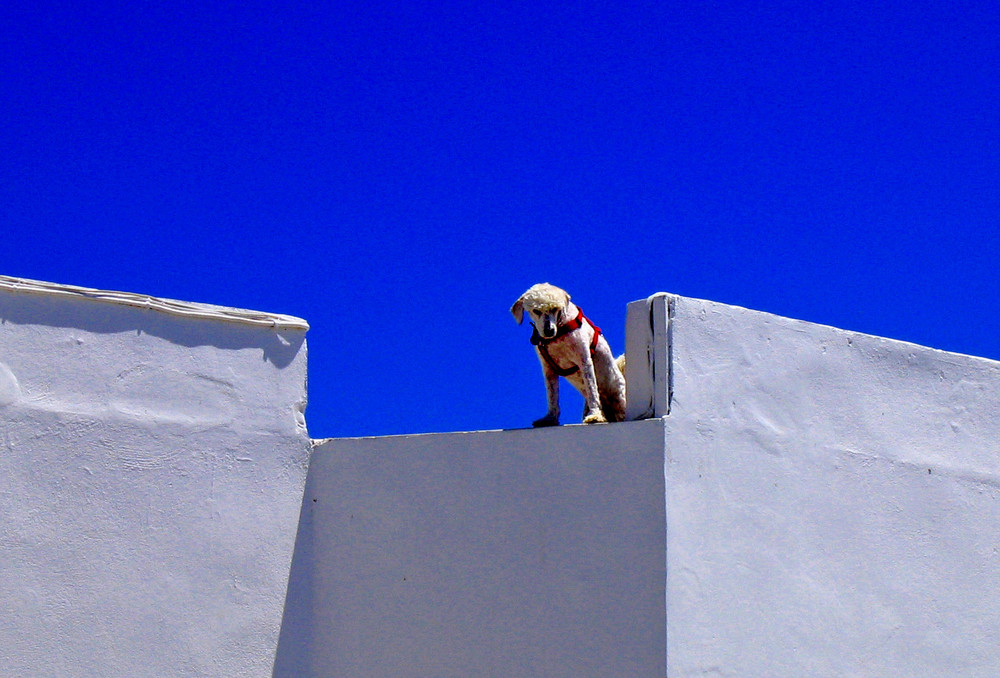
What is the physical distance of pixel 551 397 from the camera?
5188 mm

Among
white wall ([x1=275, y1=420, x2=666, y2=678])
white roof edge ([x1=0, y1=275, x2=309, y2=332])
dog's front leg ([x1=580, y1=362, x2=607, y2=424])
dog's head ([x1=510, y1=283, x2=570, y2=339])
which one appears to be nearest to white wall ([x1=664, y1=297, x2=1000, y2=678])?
white wall ([x1=275, y1=420, x2=666, y2=678])

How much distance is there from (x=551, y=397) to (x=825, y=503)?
140 centimetres

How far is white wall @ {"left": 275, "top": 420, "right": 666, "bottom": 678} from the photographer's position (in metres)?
4.54

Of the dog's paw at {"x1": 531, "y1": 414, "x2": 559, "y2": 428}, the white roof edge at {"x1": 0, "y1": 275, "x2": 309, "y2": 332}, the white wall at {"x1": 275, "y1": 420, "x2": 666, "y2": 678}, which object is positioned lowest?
the white wall at {"x1": 275, "y1": 420, "x2": 666, "y2": 678}

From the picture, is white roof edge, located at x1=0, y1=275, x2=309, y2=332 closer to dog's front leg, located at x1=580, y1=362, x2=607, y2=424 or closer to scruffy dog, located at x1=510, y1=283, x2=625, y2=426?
scruffy dog, located at x1=510, y1=283, x2=625, y2=426

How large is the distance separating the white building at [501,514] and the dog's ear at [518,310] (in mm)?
584

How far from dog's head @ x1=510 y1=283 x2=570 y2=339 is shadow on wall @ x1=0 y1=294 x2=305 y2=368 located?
4.91 ft

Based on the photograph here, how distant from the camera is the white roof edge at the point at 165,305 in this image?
5.12 metres

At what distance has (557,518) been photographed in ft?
15.9

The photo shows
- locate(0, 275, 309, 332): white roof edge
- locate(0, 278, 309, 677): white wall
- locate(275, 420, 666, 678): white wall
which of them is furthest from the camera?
locate(0, 275, 309, 332): white roof edge

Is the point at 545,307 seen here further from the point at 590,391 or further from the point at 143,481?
the point at 143,481

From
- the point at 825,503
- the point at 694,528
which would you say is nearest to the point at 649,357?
the point at 694,528

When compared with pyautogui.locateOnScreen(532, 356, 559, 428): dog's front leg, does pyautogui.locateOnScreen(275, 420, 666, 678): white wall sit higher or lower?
lower

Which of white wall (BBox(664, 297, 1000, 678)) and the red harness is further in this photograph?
the red harness
